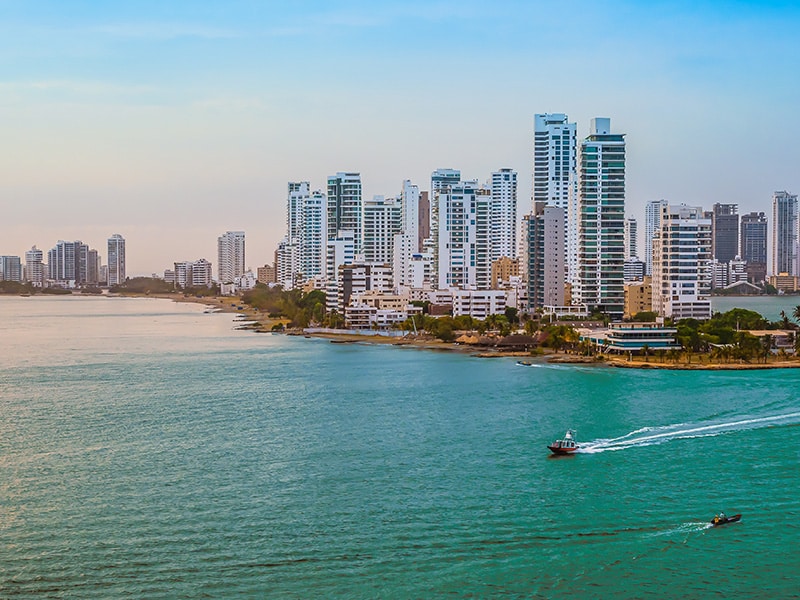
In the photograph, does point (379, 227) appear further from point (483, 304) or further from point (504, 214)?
point (483, 304)

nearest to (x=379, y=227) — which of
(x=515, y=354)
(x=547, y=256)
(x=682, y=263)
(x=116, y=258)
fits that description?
(x=547, y=256)

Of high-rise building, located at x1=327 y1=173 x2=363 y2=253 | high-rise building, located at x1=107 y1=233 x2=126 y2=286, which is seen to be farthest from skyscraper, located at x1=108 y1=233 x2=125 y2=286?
high-rise building, located at x1=327 y1=173 x2=363 y2=253

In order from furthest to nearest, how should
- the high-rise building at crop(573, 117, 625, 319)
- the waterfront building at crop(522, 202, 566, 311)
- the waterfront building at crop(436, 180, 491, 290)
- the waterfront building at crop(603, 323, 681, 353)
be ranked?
the waterfront building at crop(436, 180, 491, 290) < the waterfront building at crop(522, 202, 566, 311) < the high-rise building at crop(573, 117, 625, 319) < the waterfront building at crop(603, 323, 681, 353)

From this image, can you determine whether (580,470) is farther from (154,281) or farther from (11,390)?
(154,281)

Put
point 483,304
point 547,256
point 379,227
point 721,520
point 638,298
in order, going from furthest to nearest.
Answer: point 379,227 < point 547,256 < point 638,298 < point 483,304 < point 721,520

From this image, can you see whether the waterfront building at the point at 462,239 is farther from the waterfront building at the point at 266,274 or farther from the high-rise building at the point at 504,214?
the waterfront building at the point at 266,274

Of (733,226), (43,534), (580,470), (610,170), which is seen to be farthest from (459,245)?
(733,226)

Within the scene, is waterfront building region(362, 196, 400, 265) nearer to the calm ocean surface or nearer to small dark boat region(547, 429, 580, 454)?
the calm ocean surface
